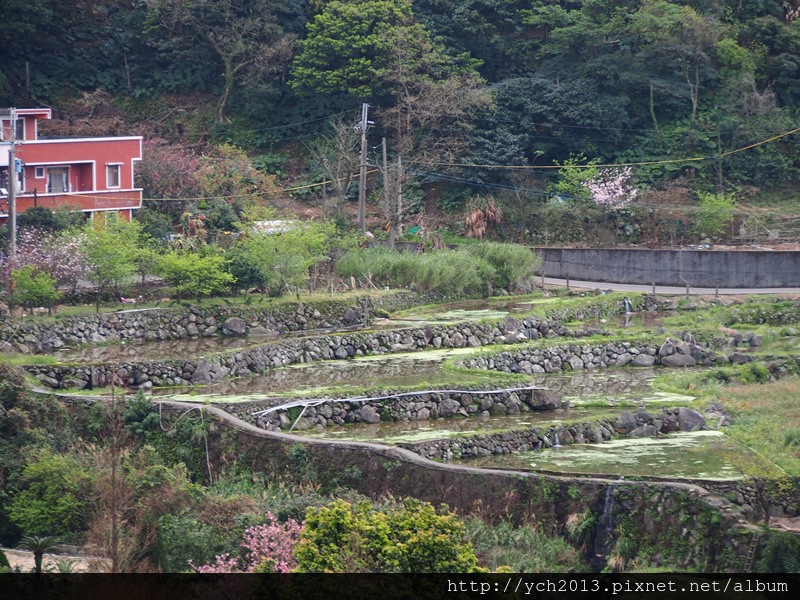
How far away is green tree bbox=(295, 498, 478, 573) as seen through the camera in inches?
672

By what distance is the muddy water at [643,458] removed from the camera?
871 inches

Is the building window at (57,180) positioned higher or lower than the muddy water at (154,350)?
higher

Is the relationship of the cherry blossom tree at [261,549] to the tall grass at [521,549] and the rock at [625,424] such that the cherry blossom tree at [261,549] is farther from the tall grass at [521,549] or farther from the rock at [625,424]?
the rock at [625,424]

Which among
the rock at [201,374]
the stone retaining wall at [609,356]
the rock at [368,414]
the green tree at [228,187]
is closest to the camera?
the rock at [368,414]

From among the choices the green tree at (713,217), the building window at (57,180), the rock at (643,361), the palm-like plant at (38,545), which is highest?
the building window at (57,180)

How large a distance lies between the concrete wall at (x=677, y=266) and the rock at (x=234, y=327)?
15925mm

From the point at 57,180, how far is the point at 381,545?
2932 cm

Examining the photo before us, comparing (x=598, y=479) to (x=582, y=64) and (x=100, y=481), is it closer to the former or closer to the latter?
(x=100, y=481)

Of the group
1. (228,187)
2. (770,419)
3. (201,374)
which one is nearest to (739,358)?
(770,419)

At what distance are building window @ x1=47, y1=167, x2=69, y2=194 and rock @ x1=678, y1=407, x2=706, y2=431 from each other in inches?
984

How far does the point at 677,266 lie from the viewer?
45.3 metres

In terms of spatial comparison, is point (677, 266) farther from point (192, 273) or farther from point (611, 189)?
point (192, 273)

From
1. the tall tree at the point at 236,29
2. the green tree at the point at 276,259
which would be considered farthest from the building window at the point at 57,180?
the tall tree at the point at 236,29

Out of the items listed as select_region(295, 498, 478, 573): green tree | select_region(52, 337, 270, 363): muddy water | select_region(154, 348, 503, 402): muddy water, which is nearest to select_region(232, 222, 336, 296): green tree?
select_region(52, 337, 270, 363): muddy water
